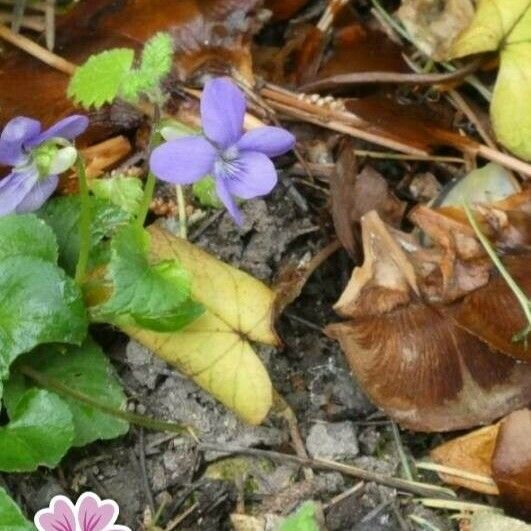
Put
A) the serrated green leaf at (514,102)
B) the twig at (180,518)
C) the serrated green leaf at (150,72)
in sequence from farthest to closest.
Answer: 1. the serrated green leaf at (514,102)
2. the twig at (180,518)
3. the serrated green leaf at (150,72)

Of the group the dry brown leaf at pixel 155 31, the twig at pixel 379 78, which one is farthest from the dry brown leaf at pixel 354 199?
the dry brown leaf at pixel 155 31

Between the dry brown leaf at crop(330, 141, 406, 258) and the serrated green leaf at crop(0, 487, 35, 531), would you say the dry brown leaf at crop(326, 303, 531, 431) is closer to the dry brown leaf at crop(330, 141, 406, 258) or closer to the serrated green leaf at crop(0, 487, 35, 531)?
the dry brown leaf at crop(330, 141, 406, 258)

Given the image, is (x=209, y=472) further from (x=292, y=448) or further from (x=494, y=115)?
(x=494, y=115)

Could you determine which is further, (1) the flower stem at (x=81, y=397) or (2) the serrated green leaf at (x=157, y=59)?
(1) the flower stem at (x=81, y=397)

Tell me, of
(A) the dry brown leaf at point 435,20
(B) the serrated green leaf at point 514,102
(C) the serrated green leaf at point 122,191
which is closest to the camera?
(C) the serrated green leaf at point 122,191

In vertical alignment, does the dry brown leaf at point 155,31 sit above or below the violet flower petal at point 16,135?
below

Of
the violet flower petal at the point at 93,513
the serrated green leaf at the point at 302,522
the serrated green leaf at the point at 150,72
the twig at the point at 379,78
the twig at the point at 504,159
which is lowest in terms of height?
the violet flower petal at the point at 93,513

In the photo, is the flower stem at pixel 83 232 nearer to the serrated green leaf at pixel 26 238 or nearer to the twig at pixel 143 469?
the serrated green leaf at pixel 26 238

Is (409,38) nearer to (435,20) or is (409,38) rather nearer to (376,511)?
(435,20)

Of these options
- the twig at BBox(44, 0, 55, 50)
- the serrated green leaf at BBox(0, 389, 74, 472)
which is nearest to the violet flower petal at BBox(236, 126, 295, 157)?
the serrated green leaf at BBox(0, 389, 74, 472)
